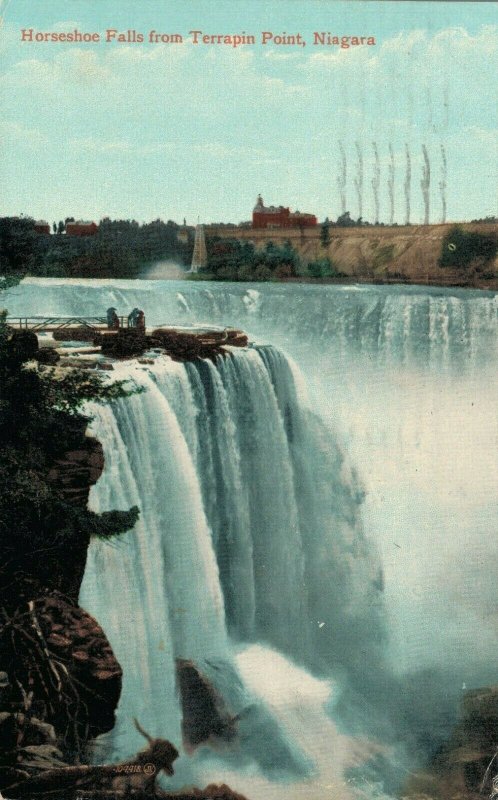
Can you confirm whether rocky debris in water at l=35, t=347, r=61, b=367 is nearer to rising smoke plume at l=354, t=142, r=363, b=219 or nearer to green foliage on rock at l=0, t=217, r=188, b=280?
green foliage on rock at l=0, t=217, r=188, b=280

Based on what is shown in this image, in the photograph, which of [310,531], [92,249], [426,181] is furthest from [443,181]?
[310,531]

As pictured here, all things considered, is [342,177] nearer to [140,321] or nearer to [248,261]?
[248,261]

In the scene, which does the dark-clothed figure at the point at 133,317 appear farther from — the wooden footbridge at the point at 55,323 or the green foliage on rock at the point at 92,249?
the green foliage on rock at the point at 92,249

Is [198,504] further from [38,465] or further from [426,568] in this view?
[426,568]

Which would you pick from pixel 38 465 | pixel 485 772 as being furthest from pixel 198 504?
pixel 485 772

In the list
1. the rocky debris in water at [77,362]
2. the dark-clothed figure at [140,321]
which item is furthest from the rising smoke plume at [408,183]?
the rocky debris in water at [77,362]

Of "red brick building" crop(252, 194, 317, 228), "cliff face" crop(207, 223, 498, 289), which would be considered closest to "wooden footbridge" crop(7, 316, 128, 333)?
"red brick building" crop(252, 194, 317, 228)
